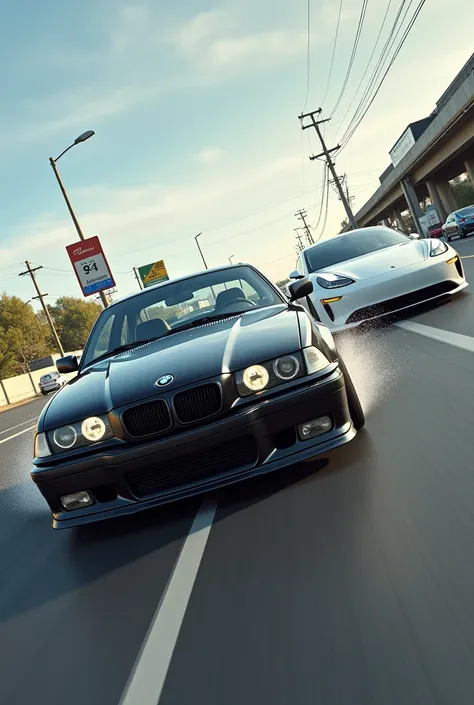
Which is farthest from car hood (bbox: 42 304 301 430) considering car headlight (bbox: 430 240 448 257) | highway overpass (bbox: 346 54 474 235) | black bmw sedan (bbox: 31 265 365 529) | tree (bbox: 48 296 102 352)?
tree (bbox: 48 296 102 352)

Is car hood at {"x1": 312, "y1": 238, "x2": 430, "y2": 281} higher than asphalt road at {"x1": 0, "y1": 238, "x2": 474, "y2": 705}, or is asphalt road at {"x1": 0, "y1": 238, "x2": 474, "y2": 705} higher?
car hood at {"x1": 312, "y1": 238, "x2": 430, "y2": 281}

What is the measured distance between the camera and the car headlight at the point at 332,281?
7.50 metres

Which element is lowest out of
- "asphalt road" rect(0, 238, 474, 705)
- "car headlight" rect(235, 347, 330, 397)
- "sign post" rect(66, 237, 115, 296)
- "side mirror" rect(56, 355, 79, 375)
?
"asphalt road" rect(0, 238, 474, 705)

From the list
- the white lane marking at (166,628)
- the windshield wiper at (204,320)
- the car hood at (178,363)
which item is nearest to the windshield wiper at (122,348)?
the windshield wiper at (204,320)

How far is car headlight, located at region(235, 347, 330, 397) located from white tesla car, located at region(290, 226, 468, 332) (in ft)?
11.2

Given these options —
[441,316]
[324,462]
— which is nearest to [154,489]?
[324,462]

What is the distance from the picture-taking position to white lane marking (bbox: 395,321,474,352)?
5.32 m

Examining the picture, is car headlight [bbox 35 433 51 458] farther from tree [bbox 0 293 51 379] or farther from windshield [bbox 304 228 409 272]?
tree [bbox 0 293 51 379]

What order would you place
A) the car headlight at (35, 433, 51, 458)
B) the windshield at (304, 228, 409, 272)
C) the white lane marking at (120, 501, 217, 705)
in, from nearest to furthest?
the white lane marking at (120, 501, 217, 705) → the car headlight at (35, 433, 51, 458) → the windshield at (304, 228, 409, 272)

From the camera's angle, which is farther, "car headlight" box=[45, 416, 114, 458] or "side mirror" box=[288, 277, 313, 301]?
"side mirror" box=[288, 277, 313, 301]

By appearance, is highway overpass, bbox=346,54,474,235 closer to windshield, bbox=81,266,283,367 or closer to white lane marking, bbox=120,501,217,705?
windshield, bbox=81,266,283,367

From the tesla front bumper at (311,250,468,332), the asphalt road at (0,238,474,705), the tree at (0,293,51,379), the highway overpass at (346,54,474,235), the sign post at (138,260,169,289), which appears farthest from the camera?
the tree at (0,293,51,379)

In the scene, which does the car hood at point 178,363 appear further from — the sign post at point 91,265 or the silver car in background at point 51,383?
the silver car in background at point 51,383

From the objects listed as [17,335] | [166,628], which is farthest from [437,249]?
[17,335]
